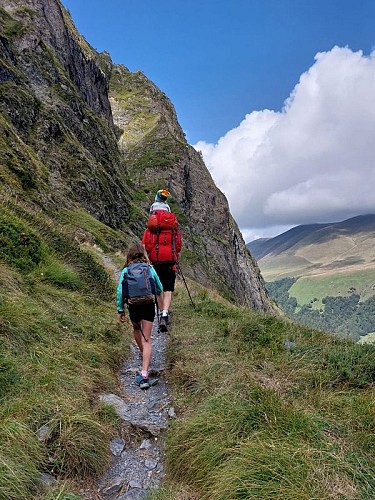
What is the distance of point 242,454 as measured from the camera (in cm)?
354

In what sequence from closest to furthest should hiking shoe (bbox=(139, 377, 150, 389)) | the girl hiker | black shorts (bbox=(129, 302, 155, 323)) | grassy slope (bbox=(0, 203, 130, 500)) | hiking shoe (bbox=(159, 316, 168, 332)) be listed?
grassy slope (bbox=(0, 203, 130, 500)) → hiking shoe (bbox=(139, 377, 150, 389)) → the girl hiker → black shorts (bbox=(129, 302, 155, 323)) → hiking shoe (bbox=(159, 316, 168, 332))

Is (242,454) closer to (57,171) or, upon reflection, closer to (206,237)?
(57,171)

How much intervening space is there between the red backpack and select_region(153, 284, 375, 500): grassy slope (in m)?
2.68

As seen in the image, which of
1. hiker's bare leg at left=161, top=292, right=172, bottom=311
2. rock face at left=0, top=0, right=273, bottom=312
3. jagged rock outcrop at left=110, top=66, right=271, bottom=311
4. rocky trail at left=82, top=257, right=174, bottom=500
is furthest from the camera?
jagged rock outcrop at left=110, top=66, right=271, bottom=311

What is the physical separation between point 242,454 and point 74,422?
188 cm

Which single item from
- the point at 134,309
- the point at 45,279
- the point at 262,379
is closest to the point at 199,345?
the point at 134,309

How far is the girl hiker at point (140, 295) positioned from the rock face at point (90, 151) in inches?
360

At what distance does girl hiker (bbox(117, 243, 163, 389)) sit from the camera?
6410mm

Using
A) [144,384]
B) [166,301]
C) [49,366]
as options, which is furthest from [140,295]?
[166,301]

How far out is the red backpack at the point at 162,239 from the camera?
344 inches

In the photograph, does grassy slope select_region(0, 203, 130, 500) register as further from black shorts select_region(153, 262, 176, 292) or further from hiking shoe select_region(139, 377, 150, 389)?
black shorts select_region(153, 262, 176, 292)

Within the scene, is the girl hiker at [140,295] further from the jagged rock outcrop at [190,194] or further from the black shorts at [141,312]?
the jagged rock outcrop at [190,194]

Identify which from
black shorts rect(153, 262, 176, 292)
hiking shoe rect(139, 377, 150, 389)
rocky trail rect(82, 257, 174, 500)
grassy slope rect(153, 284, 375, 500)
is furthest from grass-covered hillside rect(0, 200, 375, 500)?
black shorts rect(153, 262, 176, 292)

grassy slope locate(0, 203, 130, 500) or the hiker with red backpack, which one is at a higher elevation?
the hiker with red backpack
